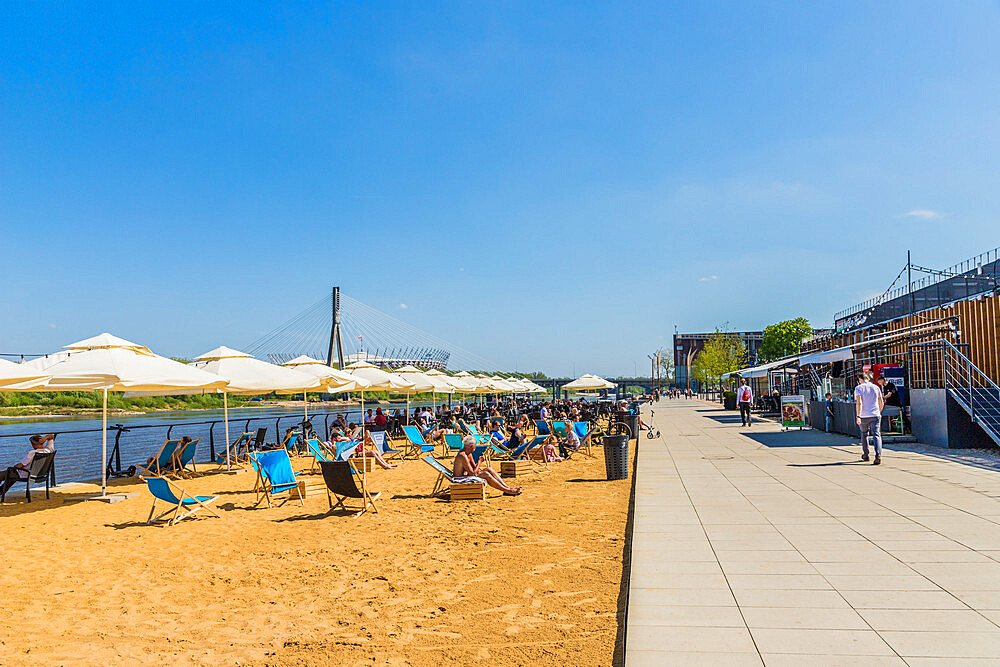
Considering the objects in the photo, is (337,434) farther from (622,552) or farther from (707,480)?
(622,552)

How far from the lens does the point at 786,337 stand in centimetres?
Result: 5862

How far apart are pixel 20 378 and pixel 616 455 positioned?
7.75 m


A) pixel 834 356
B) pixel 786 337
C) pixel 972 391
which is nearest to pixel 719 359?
pixel 786 337

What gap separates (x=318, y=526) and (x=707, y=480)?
16.8 ft

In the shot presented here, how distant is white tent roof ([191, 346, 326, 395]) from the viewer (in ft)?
35.6

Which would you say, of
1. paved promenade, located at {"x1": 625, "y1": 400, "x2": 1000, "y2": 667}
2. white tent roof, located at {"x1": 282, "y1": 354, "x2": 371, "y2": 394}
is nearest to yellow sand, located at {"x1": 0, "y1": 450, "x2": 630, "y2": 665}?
paved promenade, located at {"x1": 625, "y1": 400, "x2": 1000, "y2": 667}

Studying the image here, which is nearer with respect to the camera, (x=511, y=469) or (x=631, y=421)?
(x=511, y=469)

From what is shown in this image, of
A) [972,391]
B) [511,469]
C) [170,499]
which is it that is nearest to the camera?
[170,499]

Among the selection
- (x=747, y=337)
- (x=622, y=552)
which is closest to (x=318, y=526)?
(x=622, y=552)

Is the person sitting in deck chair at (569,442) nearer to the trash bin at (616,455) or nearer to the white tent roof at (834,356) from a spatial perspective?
the trash bin at (616,455)

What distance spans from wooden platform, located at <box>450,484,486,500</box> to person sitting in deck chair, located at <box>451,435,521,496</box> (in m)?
0.08

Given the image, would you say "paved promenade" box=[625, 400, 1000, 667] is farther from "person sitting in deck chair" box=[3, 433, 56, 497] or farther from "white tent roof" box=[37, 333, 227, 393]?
"person sitting in deck chair" box=[3, 433, 56, 497]

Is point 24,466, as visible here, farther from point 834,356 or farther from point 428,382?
point 834,356

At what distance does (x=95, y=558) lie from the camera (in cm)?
588
